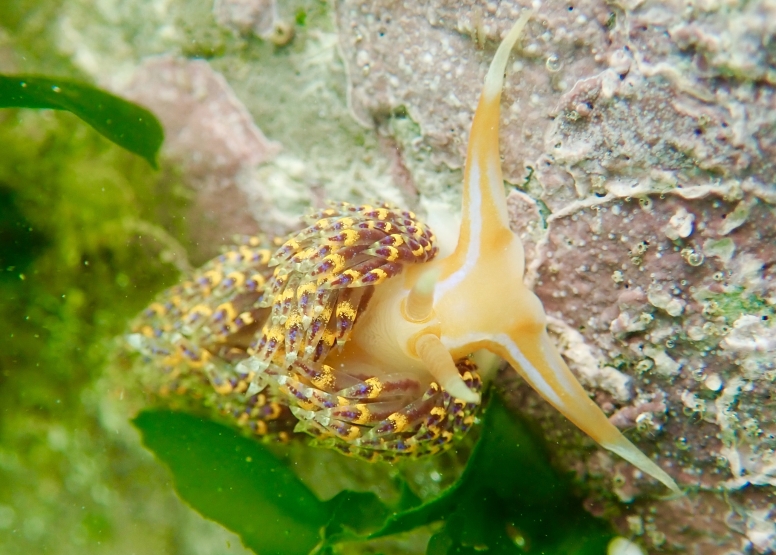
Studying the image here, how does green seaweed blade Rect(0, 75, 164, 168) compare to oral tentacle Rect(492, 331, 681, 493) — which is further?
green seaweed blade Rect(0, 75, 164, 168)

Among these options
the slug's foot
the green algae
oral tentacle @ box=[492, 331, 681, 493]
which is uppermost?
oral tentacle @ box=[492, 331, 681, 493]

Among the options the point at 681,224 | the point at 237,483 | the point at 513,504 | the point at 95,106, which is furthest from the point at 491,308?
the point at 95,106

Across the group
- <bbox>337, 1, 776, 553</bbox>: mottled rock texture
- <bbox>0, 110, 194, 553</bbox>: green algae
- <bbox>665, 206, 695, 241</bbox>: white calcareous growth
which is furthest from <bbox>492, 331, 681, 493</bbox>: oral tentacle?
<bbox>0, 110, 194, 553</bbox>: green algae

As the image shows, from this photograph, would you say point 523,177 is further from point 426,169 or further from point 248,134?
point 248,134

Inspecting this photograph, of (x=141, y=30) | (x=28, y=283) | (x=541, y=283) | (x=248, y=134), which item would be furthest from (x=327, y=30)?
(x=28, y=283)

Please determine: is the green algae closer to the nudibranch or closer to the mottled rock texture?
the nudibranch

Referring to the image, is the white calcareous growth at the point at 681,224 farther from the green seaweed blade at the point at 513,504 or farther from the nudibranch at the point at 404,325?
the green seaweed blade at the point at 513,504

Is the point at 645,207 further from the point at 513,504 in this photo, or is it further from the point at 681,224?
the point at 513,504

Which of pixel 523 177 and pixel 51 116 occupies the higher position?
pixel 523 177
